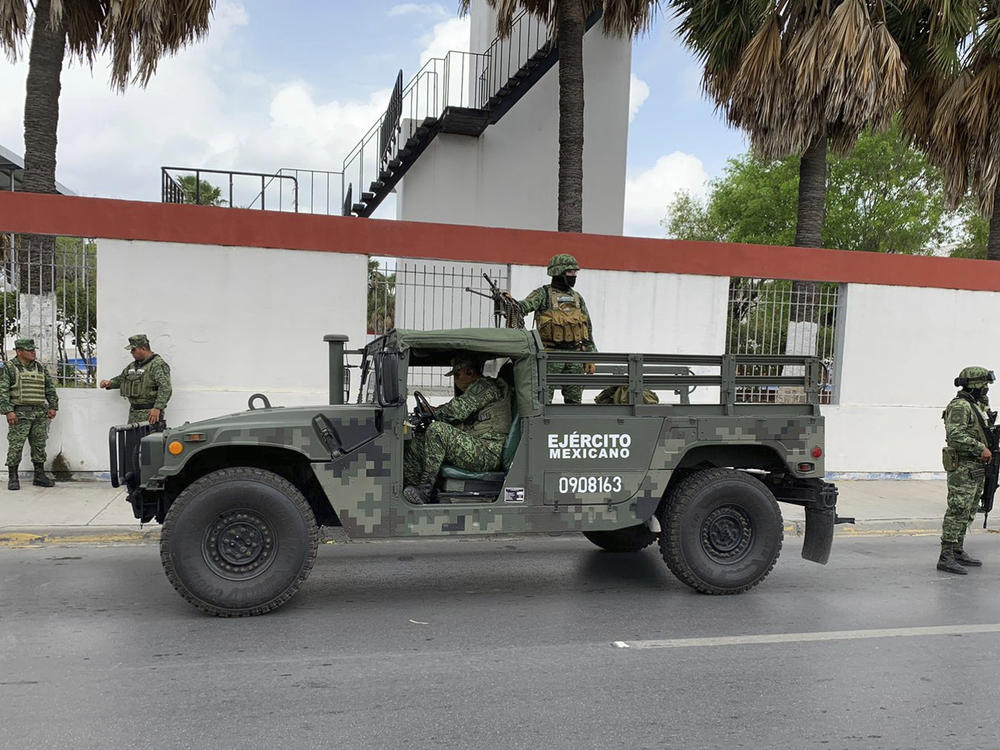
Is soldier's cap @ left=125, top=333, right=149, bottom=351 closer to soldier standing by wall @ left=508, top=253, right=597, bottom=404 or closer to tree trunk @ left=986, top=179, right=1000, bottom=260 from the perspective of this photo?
soldier standing by wall @ left=508, top=253, right=597, bottom=404

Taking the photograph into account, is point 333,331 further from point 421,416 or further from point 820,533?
point 820,533

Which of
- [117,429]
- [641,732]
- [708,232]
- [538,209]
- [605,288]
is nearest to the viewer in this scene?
[641,732]

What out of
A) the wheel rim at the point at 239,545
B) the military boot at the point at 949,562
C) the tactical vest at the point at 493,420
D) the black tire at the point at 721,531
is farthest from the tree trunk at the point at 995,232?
the wheel rim at the point at 239,545

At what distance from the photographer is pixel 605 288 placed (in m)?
9.81

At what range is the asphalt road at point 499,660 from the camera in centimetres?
323

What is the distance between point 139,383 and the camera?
8.22 metres

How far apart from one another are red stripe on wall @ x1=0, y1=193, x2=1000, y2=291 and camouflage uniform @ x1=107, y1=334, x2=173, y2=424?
144cm

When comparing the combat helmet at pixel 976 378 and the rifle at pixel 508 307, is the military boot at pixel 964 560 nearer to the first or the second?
the combat helmet at pixel 976 378

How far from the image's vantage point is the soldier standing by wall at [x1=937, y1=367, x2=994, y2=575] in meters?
6.07

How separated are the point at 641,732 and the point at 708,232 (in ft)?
105

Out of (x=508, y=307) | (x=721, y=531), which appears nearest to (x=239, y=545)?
(x=508, y=307)

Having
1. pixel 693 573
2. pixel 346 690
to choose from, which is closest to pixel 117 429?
pixel 346 690

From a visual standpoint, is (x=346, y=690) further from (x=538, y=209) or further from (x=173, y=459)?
(x=538, y=209)

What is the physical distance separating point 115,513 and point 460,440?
423cm
